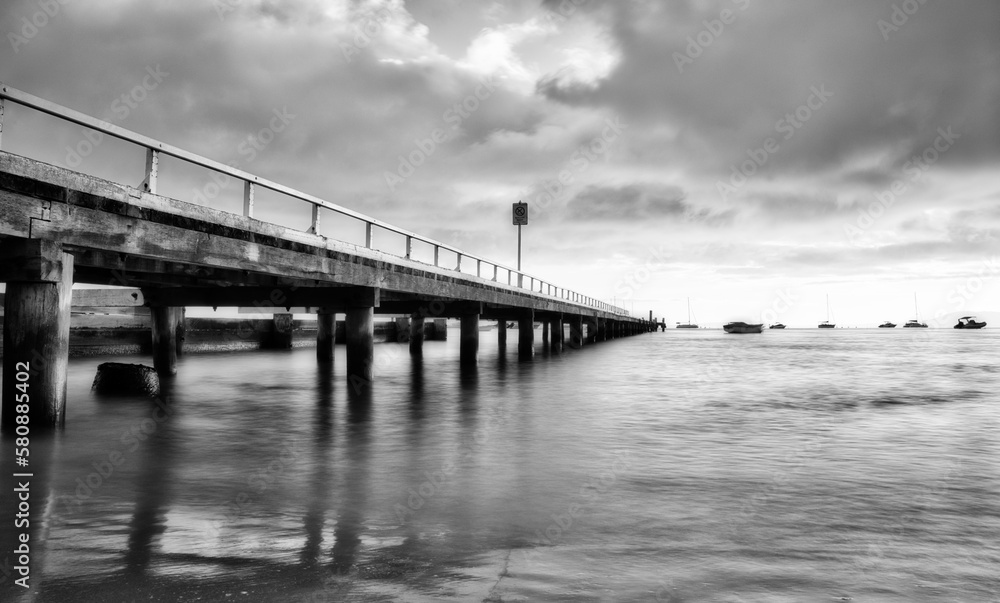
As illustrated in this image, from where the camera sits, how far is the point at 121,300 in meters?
31.5

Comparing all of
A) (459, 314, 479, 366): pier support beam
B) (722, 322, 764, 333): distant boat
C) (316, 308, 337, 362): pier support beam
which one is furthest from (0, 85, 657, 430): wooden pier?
(722, 322, 764, 333): distant boat

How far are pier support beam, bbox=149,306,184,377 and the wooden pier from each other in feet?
0.22

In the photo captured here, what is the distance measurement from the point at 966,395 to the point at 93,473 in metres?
22.9

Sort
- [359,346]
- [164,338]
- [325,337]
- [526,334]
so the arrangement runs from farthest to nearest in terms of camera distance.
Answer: [526,334] → [325,337] → [164,338] → [359,346]

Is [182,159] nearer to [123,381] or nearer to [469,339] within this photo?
[123,381]

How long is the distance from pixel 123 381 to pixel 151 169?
335 inches

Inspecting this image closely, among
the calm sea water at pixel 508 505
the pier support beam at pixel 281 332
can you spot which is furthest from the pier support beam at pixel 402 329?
the calm sea water at pixel 508 505

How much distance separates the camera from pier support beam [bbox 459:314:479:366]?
1115 inches

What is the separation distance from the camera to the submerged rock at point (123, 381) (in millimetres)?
15562

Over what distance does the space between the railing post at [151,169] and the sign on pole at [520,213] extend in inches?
1486

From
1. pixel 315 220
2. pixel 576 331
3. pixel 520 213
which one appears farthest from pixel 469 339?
pixel 576 331

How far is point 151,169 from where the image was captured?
9.39 meters

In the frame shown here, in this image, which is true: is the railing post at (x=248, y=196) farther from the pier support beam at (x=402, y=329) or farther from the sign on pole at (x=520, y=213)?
the pier support beam at (x=402, y=329)

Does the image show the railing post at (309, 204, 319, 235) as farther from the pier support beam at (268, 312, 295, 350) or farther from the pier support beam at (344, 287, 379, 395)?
the pier support beam at (268, 312, 295, 350)
